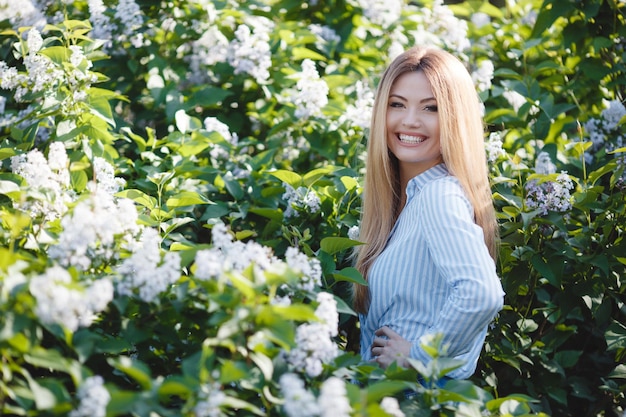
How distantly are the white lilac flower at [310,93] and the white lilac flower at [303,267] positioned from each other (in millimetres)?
1250

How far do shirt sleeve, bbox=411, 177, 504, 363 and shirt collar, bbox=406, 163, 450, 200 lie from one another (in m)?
0.18

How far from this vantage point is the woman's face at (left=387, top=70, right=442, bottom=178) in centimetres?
235

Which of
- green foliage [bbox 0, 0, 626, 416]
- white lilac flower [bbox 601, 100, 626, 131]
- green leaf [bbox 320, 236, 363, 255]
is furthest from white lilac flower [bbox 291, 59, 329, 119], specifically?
white lilac flower [bbox 601, 100, 626, 131]

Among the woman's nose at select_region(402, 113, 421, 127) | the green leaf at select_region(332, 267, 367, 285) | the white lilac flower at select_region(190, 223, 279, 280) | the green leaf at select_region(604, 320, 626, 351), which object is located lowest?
the green leaf at select_region(604, 320, 626, 351)

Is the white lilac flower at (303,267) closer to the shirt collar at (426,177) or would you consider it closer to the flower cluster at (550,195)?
the shirt collar at (426,177)

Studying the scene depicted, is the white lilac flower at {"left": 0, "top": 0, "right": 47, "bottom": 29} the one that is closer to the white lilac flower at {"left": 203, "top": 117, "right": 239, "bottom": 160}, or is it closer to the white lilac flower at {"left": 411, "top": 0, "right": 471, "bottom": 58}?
the white lilac flower at {"left": 203, "top": 117, "right": 239, "bottom": 160}

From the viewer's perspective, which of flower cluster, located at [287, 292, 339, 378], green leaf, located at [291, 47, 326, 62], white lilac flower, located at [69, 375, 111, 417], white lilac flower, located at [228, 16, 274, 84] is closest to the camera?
white lilac flower, located at [69, 375, 111, 417]

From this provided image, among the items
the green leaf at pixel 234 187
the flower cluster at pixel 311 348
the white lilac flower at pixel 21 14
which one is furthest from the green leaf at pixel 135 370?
the white lilac flower at pixel 21 14

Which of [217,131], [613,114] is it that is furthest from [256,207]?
[613,114]

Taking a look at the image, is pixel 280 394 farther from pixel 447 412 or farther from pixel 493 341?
pixel 493 341

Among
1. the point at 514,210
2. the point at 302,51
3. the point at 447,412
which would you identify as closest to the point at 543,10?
the point at 302,51

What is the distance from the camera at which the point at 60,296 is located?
136 centimetres

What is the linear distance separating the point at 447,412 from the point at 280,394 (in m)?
0.41

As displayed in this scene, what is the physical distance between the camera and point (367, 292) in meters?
2.36
